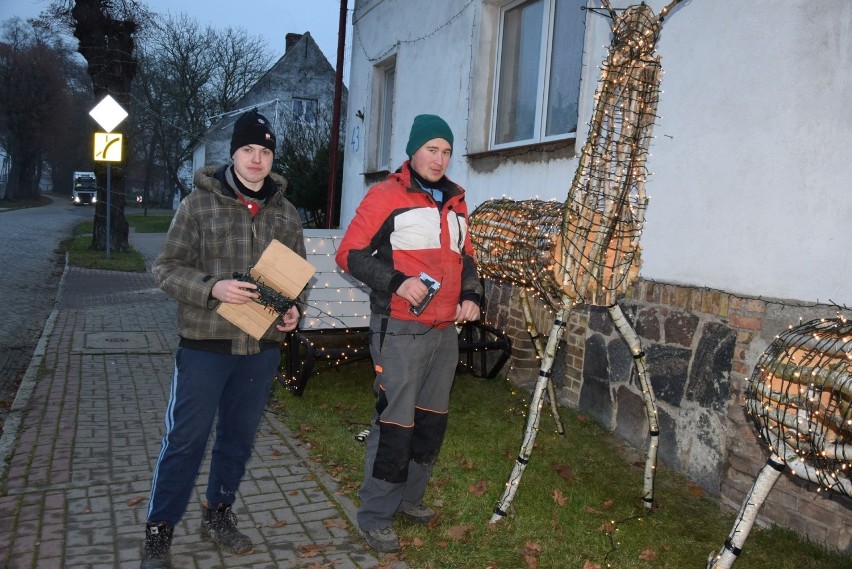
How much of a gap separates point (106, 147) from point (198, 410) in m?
12.9

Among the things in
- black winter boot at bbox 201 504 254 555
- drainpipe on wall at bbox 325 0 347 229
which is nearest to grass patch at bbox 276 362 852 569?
black winter boot at bbox 201 504 254 555

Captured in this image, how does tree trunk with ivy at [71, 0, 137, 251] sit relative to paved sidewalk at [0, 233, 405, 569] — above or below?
above

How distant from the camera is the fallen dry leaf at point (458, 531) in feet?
12.1

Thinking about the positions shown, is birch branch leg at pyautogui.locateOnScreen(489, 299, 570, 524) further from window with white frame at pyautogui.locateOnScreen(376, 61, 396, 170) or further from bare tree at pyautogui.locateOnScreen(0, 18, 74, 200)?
bare tree at pyautogui.locateOnScreen(0, 18, 74, 200)

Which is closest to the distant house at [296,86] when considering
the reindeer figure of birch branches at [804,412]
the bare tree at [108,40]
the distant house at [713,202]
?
the bare tree at [108,40]

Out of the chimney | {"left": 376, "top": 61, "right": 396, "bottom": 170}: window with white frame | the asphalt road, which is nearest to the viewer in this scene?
the asphalt road

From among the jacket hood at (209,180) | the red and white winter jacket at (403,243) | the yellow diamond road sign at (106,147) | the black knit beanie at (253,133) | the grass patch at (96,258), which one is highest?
the yellow diamond road sign at (106,147)

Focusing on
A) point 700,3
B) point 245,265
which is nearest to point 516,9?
point 700,3

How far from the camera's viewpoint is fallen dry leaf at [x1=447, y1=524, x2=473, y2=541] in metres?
3.69

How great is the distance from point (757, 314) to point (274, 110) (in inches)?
1353

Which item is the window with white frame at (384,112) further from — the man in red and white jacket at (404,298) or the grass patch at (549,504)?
the man in red and white jacket at (404,298)

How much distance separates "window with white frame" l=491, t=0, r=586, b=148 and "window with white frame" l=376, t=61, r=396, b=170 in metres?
3.39

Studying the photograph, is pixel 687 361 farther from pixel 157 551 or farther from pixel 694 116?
pixel 157 551

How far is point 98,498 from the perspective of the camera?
13.2 feet
